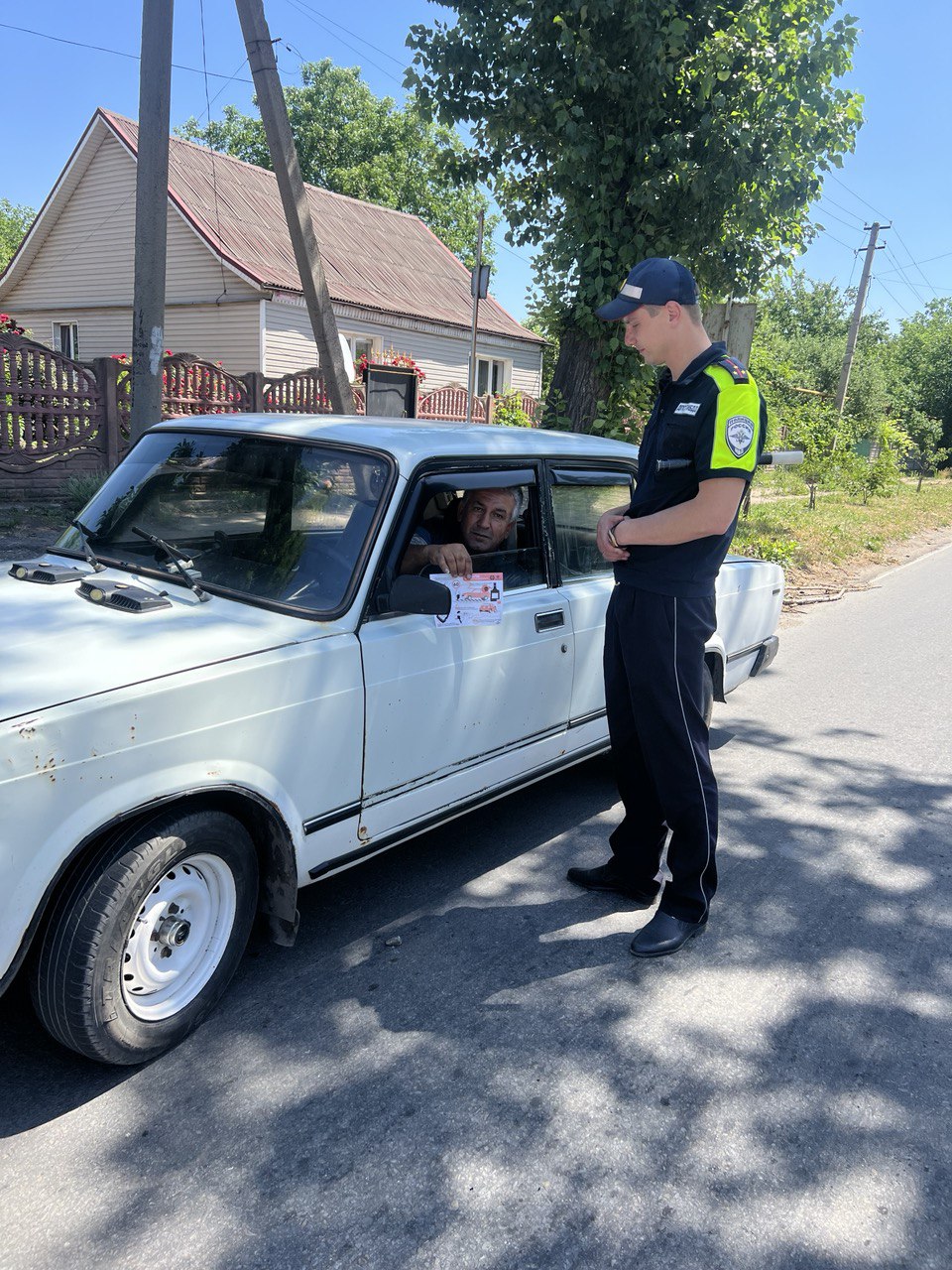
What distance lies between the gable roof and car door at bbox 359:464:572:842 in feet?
58.2

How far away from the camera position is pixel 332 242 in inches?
941

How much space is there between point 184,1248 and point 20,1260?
33 cm

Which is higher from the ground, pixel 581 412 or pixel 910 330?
pixel 910 330

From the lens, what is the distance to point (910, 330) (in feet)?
175

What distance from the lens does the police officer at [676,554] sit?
297 cm

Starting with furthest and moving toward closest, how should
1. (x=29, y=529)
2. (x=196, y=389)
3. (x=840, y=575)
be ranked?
(x=196, y=389) < (x=840, y=575) < (x=29, y=529)

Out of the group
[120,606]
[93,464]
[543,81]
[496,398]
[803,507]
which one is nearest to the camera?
[120,606]

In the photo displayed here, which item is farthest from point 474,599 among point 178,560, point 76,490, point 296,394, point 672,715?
point 296,394

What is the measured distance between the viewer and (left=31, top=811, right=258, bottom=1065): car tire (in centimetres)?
232

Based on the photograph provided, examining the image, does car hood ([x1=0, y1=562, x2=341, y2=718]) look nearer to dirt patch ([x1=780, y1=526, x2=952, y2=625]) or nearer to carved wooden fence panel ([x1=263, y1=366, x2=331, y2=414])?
dirt patch ([x1=780, y1=526, x2=952, y2=625])

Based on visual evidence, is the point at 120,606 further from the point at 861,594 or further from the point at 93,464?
the point at 861,594

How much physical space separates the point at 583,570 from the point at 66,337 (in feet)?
80.7

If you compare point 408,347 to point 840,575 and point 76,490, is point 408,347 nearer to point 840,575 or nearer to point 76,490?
point 840,575

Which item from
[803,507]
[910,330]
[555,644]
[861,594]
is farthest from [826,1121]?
[910,330]
